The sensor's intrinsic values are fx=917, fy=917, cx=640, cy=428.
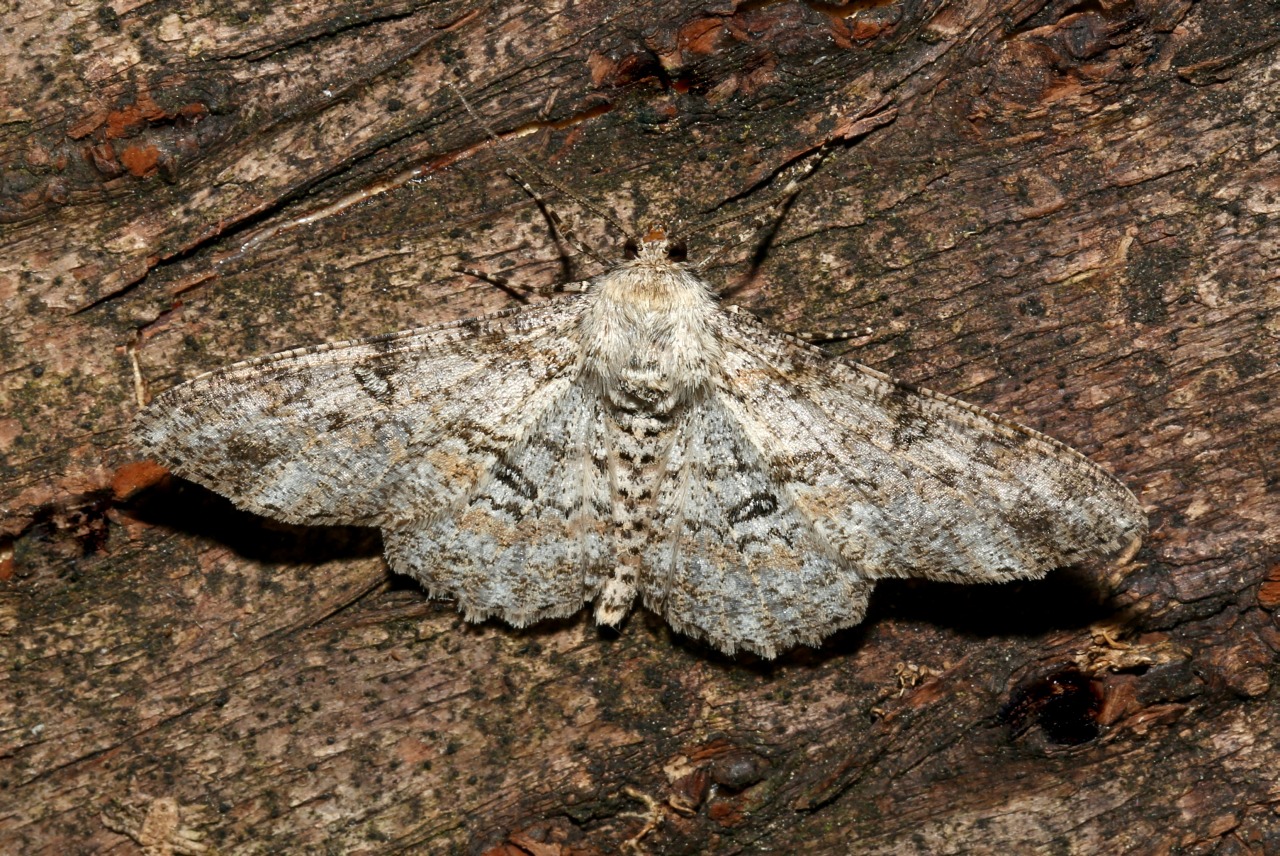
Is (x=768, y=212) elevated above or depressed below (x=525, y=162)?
below

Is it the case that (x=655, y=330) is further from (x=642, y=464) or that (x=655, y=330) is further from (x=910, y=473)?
(x=910, y=473)

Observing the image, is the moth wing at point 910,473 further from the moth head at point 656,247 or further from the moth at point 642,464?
the moth head at point 656,247

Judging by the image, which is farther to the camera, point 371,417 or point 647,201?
point 647,201

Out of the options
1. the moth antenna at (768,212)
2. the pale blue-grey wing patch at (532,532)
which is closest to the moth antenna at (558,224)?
the moth antenna at (768,212)

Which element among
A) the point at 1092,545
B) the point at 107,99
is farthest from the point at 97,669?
the point at 1092,545

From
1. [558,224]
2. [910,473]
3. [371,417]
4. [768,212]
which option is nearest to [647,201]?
[558,224]

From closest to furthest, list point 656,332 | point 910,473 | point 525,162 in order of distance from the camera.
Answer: point 910,473 < point 525,162 < point 656,332
